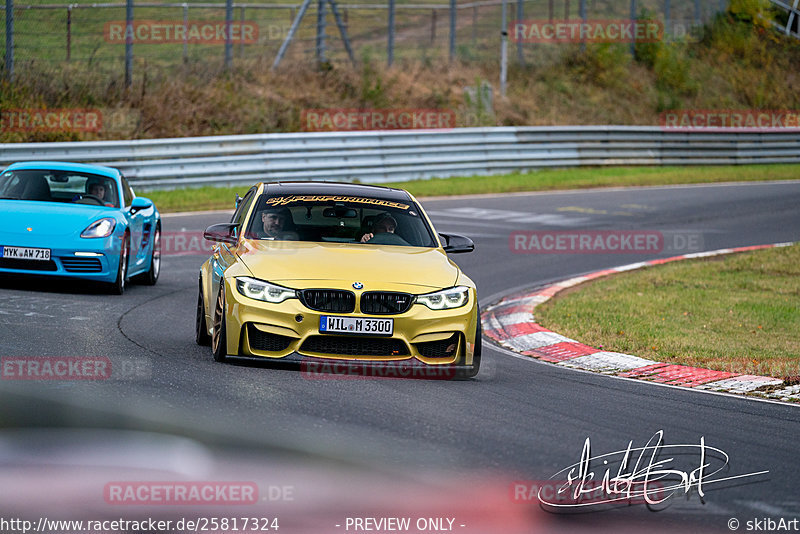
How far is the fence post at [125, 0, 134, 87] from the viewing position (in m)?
23.9

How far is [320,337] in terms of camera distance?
8.04 m

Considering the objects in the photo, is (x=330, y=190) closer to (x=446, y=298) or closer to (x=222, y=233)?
(x=222, y=233)

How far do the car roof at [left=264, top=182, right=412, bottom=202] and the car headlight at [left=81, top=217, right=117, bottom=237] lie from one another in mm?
3170

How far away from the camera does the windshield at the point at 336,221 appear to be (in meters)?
9.38

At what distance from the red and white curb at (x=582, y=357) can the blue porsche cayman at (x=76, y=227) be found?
13.1 ft

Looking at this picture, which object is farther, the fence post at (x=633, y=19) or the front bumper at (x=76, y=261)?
the fence post at (x=633, y=19)

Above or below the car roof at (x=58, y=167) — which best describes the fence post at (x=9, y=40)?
above

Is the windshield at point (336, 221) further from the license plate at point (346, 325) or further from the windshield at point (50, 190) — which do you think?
the windshield at point (50, 190)

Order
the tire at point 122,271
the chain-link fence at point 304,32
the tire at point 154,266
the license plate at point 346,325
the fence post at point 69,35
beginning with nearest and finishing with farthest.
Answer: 1. the license plate at point 346,325
2. the tire at point 122,271
3. the tire at point 154,266
4. the chain-link fence at point 304,32
5. the fence post at point 69,35

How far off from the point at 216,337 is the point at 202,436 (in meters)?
2.50

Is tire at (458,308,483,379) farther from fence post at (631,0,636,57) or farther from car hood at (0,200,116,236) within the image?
fence post at (631,0,636,57)

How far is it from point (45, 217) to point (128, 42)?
43.0 ft
